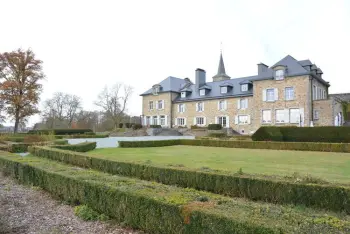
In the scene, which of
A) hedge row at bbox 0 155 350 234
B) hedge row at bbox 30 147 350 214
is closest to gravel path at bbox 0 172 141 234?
hedge row at bbox 0 155 350 234

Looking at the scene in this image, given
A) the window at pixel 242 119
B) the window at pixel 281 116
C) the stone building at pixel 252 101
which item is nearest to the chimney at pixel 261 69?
the stone building at pixel 252 101

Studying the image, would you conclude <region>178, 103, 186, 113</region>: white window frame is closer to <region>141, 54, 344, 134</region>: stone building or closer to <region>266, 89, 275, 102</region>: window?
<region>141, 54, 344, 134</region>: stone building

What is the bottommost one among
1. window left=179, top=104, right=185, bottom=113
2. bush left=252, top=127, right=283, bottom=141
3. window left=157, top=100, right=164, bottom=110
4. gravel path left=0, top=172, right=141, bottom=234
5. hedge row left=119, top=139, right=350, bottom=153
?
gravel path left=0, top=172, right=141, bottom=234

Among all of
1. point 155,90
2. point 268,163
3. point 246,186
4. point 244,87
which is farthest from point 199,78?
point 246,186

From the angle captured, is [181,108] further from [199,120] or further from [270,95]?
[270,95]

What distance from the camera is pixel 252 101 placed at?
29.6m

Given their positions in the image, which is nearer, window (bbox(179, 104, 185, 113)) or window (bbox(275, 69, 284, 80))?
window (bbox(275, 69, 284, 80))

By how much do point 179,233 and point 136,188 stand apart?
1304 mm

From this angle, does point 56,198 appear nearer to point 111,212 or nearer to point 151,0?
point 111,212

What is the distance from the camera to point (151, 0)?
9555 mm

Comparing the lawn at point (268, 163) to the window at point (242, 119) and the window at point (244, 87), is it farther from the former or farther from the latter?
the window at point (244, 87)

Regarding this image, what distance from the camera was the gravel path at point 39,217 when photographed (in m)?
3.90

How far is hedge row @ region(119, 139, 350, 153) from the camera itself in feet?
46.1

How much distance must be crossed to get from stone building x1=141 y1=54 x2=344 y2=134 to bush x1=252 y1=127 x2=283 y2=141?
853 cm
